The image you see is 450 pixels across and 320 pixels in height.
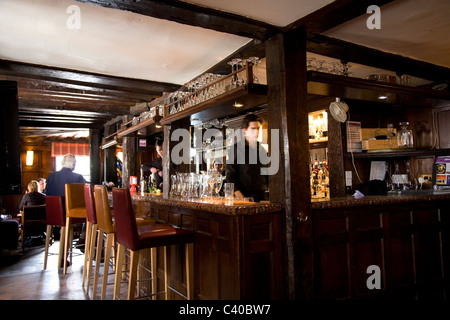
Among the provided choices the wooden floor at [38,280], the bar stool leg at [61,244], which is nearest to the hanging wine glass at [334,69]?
the wooden floor at [38,280]

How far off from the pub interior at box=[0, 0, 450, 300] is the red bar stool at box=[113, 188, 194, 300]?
2 cm

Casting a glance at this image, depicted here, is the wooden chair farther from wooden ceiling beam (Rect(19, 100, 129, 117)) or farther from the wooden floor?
wooden ceiling beam (Rect(19, 100, 129, 117))

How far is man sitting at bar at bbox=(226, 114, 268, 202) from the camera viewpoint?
11.9 feet

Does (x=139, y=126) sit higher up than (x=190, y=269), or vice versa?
(x=139, y=126)

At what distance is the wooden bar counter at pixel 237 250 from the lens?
7.59 feet

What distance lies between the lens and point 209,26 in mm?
2627

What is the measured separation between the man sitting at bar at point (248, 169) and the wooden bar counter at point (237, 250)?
0.92 meters

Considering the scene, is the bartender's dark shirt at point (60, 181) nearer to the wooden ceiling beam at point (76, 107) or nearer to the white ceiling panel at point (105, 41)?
the wooden ceiling beam at point (76, 107)

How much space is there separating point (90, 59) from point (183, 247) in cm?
241

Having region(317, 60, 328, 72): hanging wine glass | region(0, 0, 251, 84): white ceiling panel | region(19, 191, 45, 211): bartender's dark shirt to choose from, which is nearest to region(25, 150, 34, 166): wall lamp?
region(19, 191, 45, 211): bartender's dark shirt

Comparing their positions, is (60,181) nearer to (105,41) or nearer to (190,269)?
(105,41)

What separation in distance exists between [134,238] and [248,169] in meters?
1.56

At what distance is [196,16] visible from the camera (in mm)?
2480

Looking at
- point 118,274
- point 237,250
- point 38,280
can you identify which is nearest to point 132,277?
point 118,274
